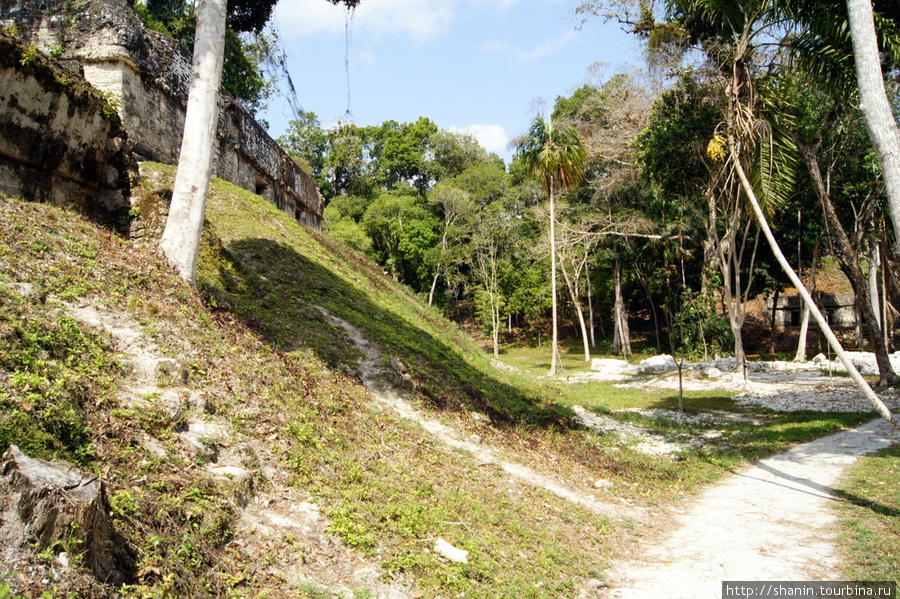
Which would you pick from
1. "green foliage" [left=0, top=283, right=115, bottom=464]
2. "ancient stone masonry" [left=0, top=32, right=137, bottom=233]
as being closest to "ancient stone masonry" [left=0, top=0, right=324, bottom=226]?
"ancient stone masonry" [left=0, top=32, right=137, bottom=233]

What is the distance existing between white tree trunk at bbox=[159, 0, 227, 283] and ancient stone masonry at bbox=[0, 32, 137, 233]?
1184 mm

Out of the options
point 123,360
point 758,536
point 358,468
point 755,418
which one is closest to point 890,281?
point 755,418

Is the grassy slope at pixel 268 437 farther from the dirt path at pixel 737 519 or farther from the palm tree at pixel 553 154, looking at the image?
the palm tree at pixel 553 154

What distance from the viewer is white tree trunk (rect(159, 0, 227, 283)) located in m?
6.79

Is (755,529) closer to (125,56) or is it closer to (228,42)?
(125,56)

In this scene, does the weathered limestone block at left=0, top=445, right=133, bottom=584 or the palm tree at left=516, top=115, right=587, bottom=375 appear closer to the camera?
the weathered limestone block at left=0, top=445, right=133, bottom=584

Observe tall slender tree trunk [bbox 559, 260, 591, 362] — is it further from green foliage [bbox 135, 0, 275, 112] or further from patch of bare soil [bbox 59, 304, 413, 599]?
patch of bare soil [bbox 59, 304, 413, 599]

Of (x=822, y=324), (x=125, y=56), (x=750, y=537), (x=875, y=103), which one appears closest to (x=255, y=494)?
(x=750, y=537)

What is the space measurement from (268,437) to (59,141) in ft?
15.0

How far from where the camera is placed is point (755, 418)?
13078 millimetres

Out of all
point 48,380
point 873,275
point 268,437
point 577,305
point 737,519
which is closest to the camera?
point 48,380

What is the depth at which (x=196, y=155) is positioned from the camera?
6.83 meters

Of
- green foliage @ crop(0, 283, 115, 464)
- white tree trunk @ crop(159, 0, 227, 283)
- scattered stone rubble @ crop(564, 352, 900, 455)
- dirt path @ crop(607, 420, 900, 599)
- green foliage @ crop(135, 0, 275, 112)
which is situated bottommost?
dirt path @ crop(607, 420, 900, 599)

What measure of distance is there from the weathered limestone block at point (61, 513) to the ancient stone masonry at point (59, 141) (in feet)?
16.2
